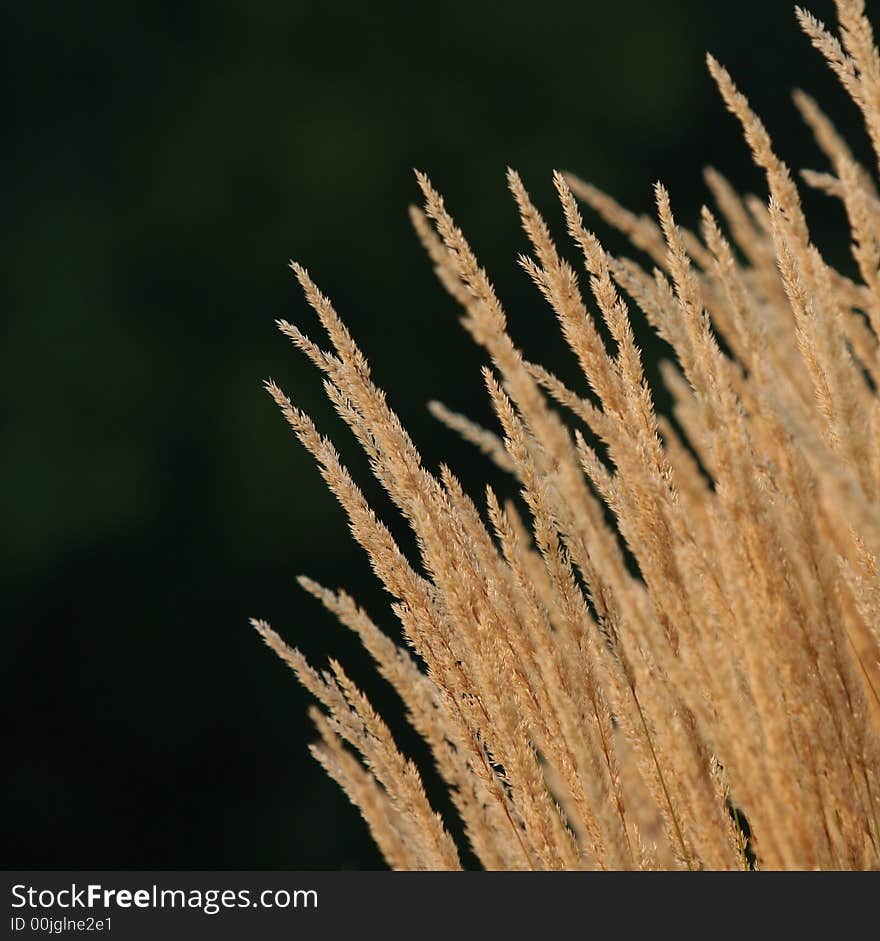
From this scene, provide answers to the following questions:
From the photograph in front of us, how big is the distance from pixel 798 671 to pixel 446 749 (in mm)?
315

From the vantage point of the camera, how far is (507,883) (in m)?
0.82

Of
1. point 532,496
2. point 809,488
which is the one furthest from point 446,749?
point 809,488

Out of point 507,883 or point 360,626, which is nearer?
point 507,883

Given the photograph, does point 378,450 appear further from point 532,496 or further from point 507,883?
point 507,883

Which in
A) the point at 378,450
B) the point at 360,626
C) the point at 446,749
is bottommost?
the point at 446,749

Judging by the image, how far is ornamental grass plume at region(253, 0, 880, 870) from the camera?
786 millimetres

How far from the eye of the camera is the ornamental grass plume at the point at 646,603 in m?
0.79

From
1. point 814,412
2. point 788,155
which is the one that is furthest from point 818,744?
point 788,155

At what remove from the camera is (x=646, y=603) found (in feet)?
2.88

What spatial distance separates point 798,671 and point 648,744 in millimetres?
155

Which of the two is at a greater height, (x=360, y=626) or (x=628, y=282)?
(x=628, y=282)

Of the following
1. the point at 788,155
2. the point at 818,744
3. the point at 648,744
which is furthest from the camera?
the point at 788,155

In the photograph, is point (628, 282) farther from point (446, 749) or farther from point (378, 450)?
point (446, 749)

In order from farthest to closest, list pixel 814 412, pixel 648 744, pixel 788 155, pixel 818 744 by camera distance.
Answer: pixel 788 155 → pixel 814 412 → pixel 648 744 → pixel 818 744
